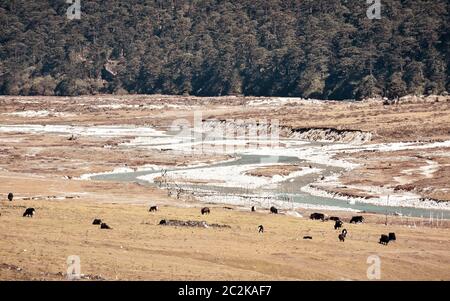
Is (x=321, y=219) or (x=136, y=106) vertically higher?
(x=136, y=106)

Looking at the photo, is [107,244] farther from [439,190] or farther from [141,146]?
[141,146]

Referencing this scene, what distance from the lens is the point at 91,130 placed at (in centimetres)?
13850

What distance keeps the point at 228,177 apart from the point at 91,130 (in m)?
63.7

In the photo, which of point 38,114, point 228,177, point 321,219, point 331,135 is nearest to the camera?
point 321,219

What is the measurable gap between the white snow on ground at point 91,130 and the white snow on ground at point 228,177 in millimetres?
45106

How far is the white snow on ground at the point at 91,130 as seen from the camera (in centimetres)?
13125

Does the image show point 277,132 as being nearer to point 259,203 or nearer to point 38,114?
point 38,114

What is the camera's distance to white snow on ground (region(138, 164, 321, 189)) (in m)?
76.0

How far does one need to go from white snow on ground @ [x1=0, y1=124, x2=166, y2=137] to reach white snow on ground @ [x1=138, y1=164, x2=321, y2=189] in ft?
148

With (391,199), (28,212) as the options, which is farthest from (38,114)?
(28,212)

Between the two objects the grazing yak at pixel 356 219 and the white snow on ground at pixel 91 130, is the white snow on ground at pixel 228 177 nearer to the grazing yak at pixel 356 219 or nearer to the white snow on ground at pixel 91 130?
the grazing yak at pixel 356 219

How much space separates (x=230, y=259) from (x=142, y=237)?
7048mm

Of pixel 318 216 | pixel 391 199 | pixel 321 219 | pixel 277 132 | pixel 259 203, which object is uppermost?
pixel 277 132

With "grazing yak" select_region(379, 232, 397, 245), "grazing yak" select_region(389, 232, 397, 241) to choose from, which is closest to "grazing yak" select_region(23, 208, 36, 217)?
"grazing yak" select_region(379, 232, 397, 245)
